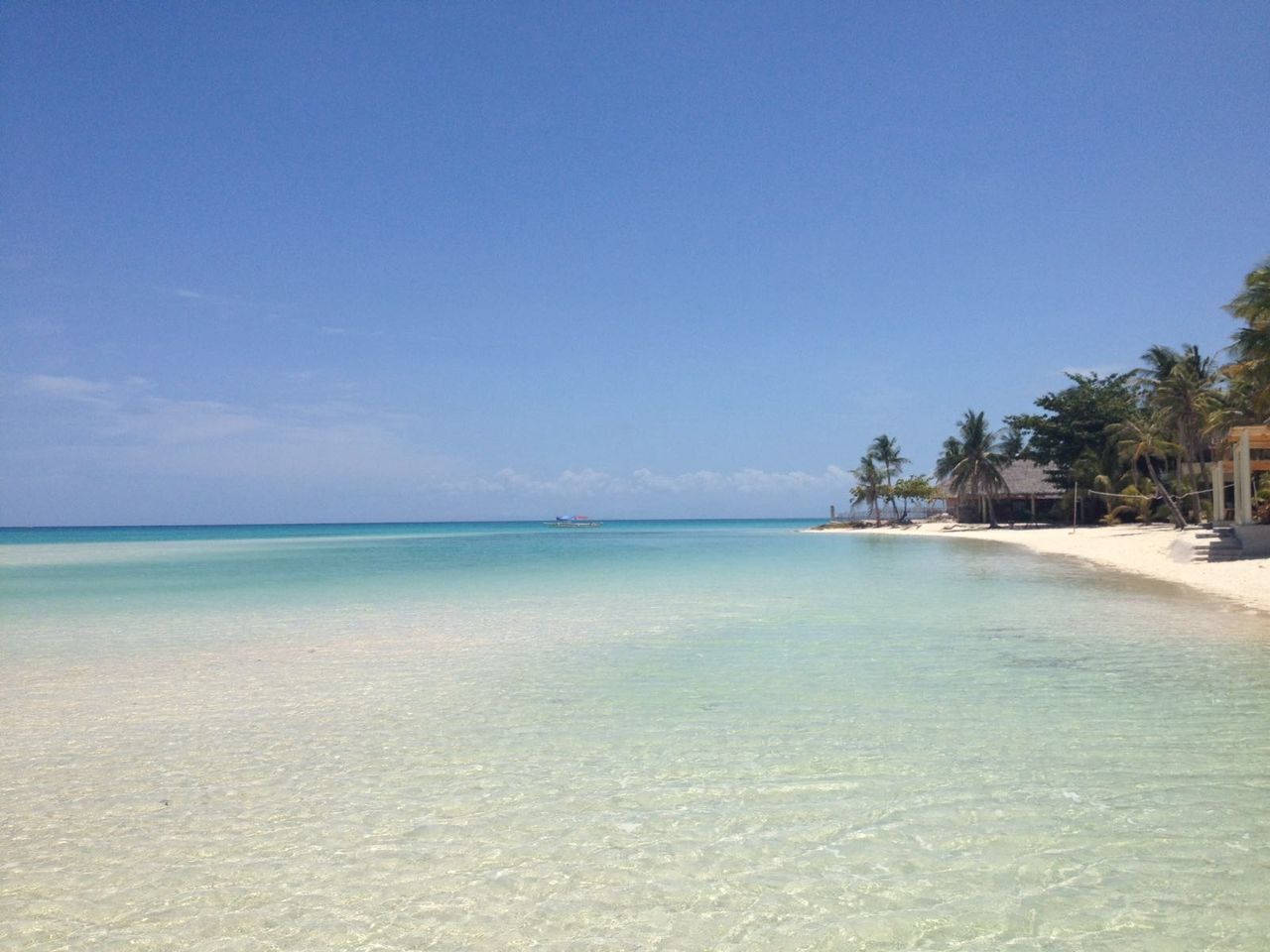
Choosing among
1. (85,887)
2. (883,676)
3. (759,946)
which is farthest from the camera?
(883,676)

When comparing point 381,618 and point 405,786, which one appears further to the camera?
point 381,618

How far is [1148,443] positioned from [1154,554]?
40.0 feet

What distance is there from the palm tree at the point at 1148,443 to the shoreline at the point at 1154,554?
1454 millimetres

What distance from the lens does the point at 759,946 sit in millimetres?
2975

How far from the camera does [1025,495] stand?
4800 cm

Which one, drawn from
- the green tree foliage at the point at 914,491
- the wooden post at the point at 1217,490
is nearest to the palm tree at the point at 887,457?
the green tree foliage at the point at 914,491

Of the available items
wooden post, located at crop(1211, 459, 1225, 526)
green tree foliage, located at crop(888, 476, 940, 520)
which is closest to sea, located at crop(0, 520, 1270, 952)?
wooden post, located at crop(1211, 459, 1225, 526)

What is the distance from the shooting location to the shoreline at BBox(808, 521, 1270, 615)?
14.6 meters

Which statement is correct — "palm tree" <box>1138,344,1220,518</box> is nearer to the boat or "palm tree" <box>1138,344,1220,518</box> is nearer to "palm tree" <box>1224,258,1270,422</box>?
"palm tree" <box>1224,258,1270,422</box>

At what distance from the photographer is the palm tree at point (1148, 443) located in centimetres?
3114

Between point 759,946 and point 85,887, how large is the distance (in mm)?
2705

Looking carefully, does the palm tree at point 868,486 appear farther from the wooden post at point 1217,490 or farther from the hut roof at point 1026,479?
the wooden post at point 1217,490

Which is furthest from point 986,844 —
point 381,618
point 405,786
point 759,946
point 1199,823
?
point 381,618

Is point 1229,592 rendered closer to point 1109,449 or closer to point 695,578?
point 695,578
